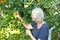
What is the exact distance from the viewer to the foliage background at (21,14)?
4953 mm

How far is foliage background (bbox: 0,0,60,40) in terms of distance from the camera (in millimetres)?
4953

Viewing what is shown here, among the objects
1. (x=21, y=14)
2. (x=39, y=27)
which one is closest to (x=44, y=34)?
(x=39, y=27)

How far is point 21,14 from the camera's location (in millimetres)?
4996

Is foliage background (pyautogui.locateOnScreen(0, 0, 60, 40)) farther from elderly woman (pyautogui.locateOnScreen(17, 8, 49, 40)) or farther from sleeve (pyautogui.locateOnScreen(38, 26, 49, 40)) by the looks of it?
sleeve (pyautogui.locateOnScreen(38, 26, 49, 40))

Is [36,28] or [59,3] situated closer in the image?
[36,28]

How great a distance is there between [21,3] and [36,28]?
64cm

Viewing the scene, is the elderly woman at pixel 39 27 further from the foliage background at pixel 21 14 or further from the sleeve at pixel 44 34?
the foliage background at pixel 21 14

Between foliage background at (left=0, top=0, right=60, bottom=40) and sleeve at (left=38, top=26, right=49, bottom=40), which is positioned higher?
foliage background at (left=0, top=0, right=60, bottom=40)

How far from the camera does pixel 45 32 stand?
14.4 feet

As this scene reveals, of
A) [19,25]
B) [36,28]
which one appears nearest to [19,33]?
[19,25]

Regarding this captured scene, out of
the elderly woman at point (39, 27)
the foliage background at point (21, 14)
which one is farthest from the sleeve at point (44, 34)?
the foliage background at point (21, 14)

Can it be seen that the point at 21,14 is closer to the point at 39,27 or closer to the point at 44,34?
the point at 39,27

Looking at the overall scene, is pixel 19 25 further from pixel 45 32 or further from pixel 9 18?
pixel 45 32

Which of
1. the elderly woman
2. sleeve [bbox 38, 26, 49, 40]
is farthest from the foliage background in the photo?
sleeve [bbox 38, 26, 49, 40]
